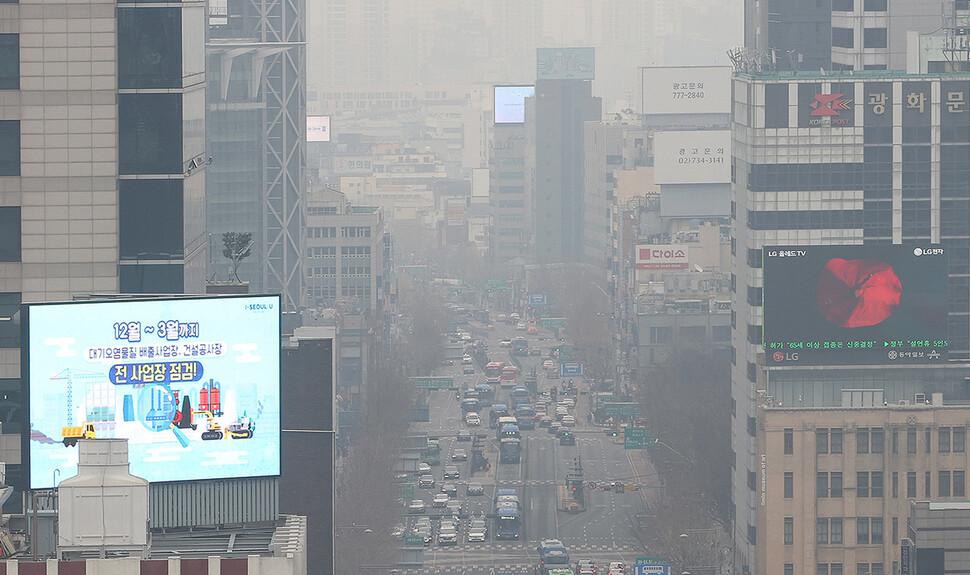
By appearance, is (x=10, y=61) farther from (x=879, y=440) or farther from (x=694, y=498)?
(x=694, y=498)

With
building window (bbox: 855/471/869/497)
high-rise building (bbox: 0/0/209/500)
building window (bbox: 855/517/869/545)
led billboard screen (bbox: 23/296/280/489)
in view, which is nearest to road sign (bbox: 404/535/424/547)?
building window (bbox: 855/517/869/545)

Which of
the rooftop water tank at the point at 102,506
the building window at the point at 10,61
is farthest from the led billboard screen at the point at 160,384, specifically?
the building window at the point at 10,61

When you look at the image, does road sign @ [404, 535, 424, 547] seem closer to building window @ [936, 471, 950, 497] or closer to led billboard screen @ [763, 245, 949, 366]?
led billboard screen @ [763, 245, 949, 366]

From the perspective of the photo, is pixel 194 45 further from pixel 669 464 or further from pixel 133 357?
pixel 669 464

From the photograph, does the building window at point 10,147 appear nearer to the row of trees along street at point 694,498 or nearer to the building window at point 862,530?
the building window at point 862,530

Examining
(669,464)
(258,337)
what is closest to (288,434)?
(258,337)

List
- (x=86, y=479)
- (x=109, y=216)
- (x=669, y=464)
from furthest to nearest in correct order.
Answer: (x=669, y=464) → (x=109, y=216) → (x=86, y=479)
